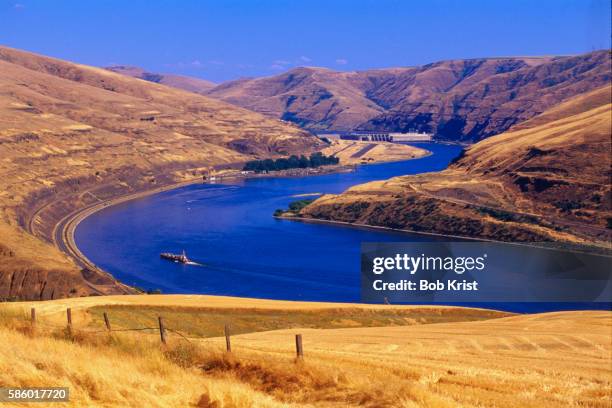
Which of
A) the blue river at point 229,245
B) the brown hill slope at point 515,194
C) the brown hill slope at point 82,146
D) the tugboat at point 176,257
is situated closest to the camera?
the brown hill slope at point 82,146

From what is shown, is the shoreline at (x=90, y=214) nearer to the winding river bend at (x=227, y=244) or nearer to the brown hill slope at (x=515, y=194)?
the winding river bend at (x=227, y=244)

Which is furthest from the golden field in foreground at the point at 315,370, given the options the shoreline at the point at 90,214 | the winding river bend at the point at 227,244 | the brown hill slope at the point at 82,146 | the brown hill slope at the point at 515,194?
the brown hill slope at the point at 515,194

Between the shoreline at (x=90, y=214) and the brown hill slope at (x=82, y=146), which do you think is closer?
the brown hill slope at (x=82, y=146)

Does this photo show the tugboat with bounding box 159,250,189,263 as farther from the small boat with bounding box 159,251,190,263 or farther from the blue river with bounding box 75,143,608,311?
the blue river with bounding box 75,143,608,311

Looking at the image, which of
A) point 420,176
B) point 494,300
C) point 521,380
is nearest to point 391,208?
point 420,176

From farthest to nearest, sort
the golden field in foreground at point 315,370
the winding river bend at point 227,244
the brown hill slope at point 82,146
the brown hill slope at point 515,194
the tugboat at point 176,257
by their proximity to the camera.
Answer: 1. the brown hill slope at point 515,194
2. the tugboat at point 176,257
3. the winding river bend at point 227,244
4. the brown hill slope at point 82,146
5. the golden field in foreground at point 315,370

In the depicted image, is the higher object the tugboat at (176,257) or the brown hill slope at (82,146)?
the brown hill slope at (82,146)
